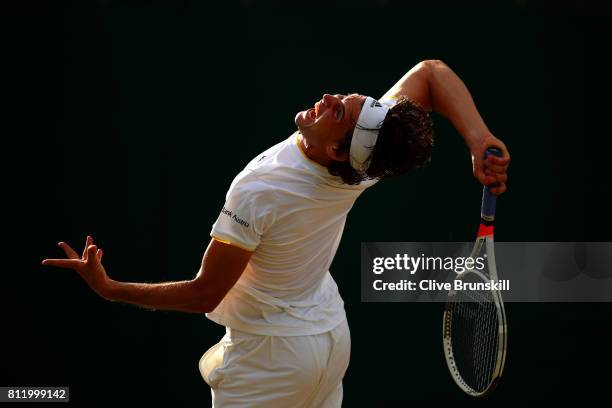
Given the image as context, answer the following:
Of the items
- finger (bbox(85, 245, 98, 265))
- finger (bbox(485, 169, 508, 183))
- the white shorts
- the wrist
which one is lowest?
the white shorts

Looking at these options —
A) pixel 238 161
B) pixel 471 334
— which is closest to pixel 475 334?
pixel 471 334

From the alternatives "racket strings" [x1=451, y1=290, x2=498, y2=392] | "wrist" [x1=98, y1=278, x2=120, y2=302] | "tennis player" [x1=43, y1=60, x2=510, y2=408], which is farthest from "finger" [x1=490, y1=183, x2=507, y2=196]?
"wrist" [x1=98, y1=278, x2=120, y2=302]

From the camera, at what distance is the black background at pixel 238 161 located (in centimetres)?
412

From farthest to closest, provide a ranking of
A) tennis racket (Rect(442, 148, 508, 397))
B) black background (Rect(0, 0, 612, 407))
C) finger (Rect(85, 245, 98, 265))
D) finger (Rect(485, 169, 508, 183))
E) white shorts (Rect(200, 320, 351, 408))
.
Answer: black background (Rect(0, 0, 612, 407)) < tennis racket (Rect(442, 148, 508, 397)) < white shorts (Rect(200, 320, 351, 408)) < finger (Rect(85, 245, 98, 265)) < finger (Rect(485, 169, 508, 183))

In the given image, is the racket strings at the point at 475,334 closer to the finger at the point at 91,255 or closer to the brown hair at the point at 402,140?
the brown hair at the point at 402,140

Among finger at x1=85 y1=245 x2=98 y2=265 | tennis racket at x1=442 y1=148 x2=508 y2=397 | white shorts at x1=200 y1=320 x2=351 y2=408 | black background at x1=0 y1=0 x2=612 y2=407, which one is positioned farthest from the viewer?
black background at x1=0 y1=0 x2=612 y2=407

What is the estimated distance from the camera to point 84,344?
167 inches

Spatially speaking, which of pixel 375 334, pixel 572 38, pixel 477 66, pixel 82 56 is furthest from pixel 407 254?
pixel 82 56

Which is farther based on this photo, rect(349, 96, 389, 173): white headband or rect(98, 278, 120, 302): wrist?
rect(98, 278, 120, 302): wrist

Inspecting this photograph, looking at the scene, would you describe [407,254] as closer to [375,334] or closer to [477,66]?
[375,334]

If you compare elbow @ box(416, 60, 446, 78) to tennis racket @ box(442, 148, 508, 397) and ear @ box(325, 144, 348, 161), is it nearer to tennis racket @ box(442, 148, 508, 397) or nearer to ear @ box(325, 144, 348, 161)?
ear @ box(325, 144, 348, 161)

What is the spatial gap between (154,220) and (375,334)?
3.52 feet

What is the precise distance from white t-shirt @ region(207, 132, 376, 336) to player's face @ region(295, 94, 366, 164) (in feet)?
0.23

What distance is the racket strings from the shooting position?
3.14 m
